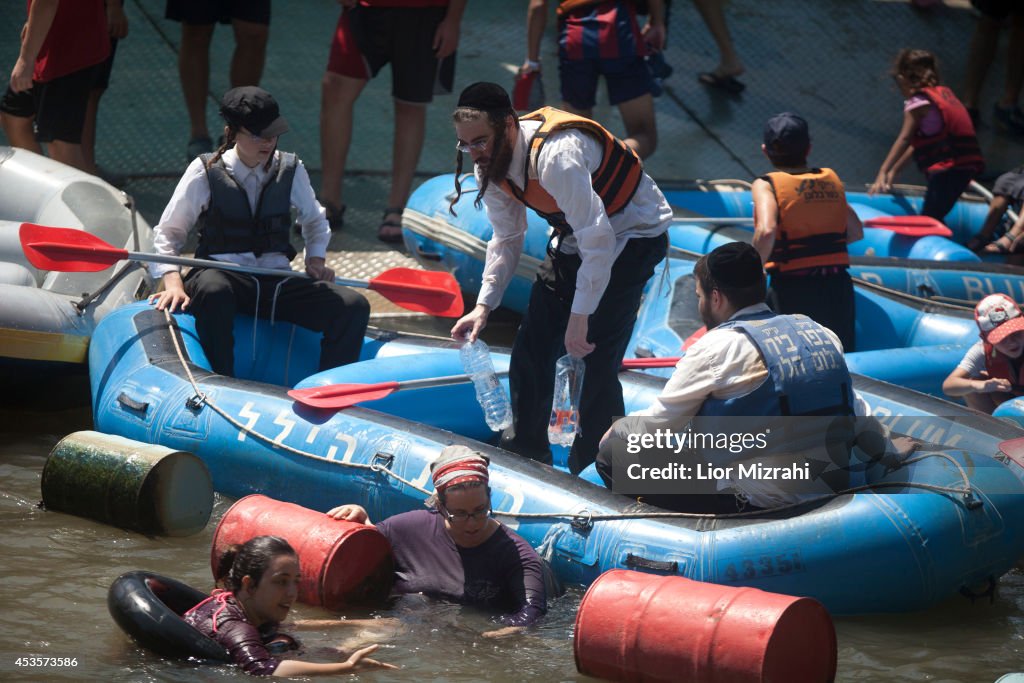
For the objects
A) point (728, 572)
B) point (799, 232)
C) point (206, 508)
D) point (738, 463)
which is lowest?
point (206, 508)

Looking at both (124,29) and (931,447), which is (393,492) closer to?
(931,447)

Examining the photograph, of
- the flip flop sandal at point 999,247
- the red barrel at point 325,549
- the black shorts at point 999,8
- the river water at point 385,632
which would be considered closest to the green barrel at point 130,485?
the river water at point 385,632

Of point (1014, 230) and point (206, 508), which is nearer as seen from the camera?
point (206, 508)

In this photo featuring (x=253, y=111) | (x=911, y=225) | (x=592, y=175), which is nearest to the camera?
(x=592, y=175)

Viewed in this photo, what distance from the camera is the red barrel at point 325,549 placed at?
13.2 feet

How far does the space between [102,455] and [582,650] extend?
6.28 ft

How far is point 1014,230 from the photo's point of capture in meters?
8.00

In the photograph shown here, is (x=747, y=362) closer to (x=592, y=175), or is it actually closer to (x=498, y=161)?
→ (x=592, y=175)

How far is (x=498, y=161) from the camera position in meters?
4.07

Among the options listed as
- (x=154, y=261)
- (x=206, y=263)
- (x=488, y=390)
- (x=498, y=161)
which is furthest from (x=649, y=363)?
(x=154, y=261)

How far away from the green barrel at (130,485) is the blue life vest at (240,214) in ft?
3.64

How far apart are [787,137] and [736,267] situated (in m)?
2.04

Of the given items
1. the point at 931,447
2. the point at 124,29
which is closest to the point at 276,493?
the point at 931,447

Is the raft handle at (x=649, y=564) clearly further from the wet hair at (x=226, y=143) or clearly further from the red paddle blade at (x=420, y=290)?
the wet hair at (x=226, y=143)
